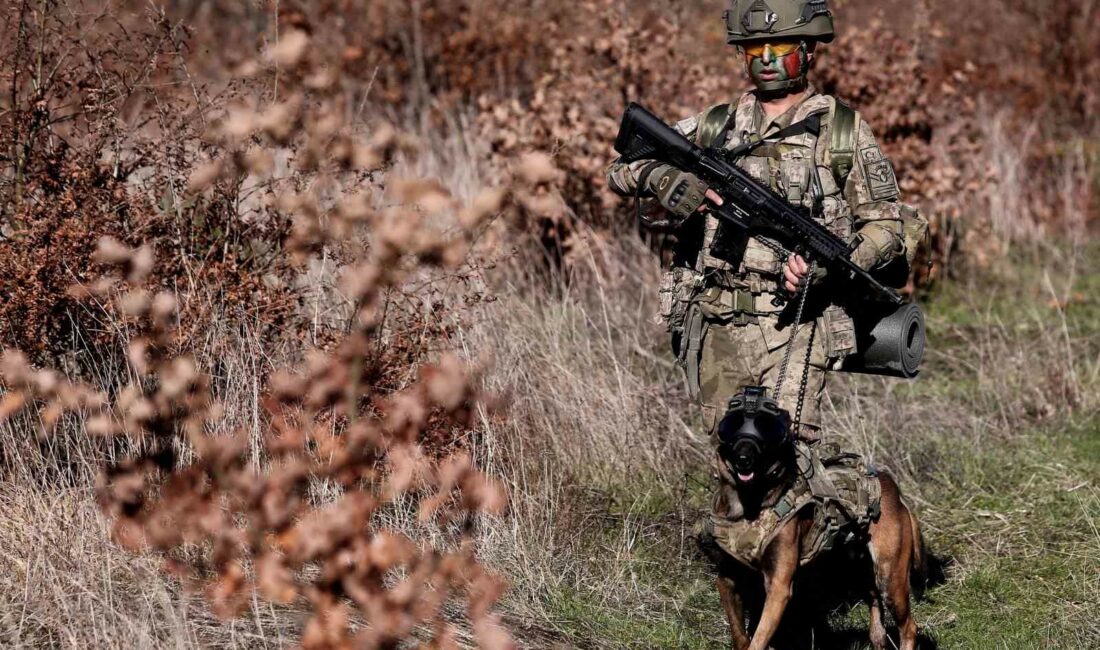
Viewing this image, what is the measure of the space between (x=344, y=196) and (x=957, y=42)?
9.32 m

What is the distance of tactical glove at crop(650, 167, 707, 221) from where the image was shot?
14.0 feet

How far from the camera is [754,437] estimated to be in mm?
3844

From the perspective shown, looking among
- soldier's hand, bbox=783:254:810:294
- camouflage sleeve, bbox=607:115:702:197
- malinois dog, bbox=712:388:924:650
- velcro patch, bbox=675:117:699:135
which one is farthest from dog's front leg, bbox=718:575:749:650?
velcro patch, bbox=675:117:699:135

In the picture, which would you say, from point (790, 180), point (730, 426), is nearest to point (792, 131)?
point (790, 180)

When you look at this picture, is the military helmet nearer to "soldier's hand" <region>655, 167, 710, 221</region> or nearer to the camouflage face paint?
the camouflage face paint

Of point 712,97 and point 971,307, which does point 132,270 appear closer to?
point 712,97

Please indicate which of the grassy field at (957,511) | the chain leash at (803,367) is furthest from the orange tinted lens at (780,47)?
the grassy field at (957,511)

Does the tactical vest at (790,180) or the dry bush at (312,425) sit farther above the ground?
the tactical vest at (790,180)

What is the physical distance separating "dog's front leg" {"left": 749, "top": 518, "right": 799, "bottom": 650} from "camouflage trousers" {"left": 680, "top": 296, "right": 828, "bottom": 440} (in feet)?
1.54

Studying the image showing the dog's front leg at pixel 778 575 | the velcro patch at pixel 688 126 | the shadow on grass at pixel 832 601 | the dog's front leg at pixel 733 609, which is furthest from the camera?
the shadow on grass at pixel 832 601

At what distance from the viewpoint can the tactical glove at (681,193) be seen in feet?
14.0

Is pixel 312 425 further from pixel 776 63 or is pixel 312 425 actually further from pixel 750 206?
pixel 776 63

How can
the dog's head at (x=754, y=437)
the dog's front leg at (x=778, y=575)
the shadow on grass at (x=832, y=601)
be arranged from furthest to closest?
the shadow on grass at (x=832, y=601) < the dog's front leg at (x=778, y=575) < the dog's head at (x=754, y=437)

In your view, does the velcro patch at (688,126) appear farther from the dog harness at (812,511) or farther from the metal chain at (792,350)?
the dog harness at (812,511)
